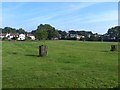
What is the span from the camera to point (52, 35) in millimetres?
146000

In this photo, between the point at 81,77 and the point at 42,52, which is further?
the point at 42,52

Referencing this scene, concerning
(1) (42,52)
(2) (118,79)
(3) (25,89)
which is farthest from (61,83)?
(1) (42,52)

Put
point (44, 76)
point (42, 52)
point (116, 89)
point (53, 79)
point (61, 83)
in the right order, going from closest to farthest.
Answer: point (116, 89) → point (61, 83) → point (53, 79) → point (44, 76) → point (42, 52)

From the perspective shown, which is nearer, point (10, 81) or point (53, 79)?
point (10, 81)

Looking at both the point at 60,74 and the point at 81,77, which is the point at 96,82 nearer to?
the point at 81,77

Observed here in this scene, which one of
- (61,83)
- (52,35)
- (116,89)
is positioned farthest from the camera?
(52,35)

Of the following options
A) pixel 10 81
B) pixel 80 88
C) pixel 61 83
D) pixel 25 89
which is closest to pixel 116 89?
pixel 80 88

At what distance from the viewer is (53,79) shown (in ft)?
36.8

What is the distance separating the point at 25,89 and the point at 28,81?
4.57 feet

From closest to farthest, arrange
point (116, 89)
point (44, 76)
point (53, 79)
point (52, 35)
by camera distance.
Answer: point (116, 89), point (53, 79), point (44, 76), point (52, 35)

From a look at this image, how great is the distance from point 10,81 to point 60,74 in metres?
2.65

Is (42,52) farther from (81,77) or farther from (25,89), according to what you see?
(25,89)

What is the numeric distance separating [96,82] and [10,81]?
3007 mm

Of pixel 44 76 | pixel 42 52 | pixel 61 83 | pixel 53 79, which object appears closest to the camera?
pixel 61 83
